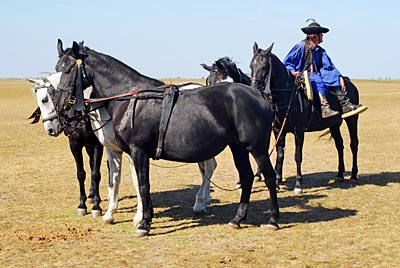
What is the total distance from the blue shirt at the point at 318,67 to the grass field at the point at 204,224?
231 cm

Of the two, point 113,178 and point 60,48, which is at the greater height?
point 60,48

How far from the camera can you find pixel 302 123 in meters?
11.2

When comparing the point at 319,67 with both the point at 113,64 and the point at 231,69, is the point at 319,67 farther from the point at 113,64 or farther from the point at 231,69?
the point at 113,64

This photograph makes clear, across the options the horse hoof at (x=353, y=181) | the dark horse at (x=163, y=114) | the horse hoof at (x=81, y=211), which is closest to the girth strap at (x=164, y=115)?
the dark horse at (x=163, y=114)

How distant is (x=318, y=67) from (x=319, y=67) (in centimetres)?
4

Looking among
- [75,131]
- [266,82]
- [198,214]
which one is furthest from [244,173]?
[75,131]

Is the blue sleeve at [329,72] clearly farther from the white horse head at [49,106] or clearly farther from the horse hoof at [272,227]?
the white horse head at [49,106]

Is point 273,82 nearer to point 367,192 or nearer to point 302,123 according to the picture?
point 302,123

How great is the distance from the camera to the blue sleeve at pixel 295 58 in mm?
11709

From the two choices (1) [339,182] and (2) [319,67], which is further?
(1) [339,182]

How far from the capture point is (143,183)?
7.96 metres

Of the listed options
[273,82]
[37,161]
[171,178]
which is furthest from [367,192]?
[37,161]

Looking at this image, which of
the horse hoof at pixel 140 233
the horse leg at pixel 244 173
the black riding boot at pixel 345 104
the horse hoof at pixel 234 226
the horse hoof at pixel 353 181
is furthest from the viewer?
the horse hoof at pixel 353 181

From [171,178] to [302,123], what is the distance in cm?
377
